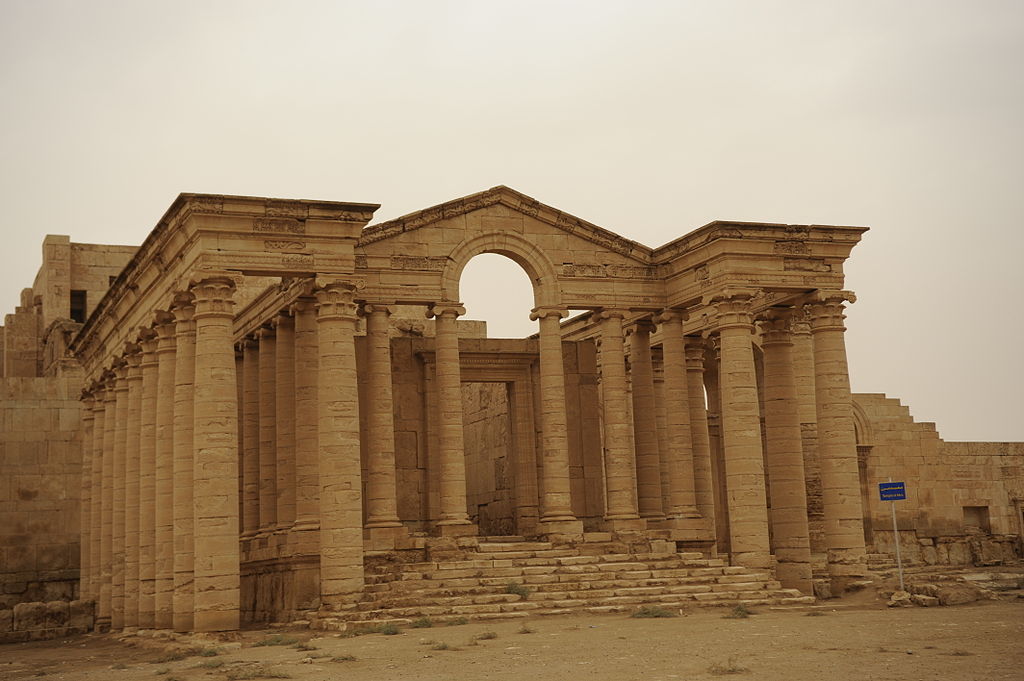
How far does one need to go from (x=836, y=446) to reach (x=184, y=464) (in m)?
14.9

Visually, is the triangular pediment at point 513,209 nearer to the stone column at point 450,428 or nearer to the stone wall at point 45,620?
the stone column at point 450,428

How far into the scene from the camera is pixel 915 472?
43781 mm

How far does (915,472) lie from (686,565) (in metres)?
19.0

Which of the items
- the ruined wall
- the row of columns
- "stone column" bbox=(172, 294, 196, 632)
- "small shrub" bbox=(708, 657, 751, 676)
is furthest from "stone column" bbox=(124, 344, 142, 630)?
the ruined wall

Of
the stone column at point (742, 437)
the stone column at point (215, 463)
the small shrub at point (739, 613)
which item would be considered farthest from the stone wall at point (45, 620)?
the small shrub at point (739, 613)

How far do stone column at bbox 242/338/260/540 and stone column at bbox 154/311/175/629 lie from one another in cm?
359

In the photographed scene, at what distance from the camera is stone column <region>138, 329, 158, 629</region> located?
29.1 metres

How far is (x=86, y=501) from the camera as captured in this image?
37.3m

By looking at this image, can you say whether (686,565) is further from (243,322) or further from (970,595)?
(243,322)

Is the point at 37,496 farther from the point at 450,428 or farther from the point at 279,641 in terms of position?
the point at 279,641

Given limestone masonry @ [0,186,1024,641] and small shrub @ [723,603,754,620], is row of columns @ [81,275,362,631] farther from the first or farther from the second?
small shrub @ [723,603,754,620]

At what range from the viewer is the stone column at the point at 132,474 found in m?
30.8

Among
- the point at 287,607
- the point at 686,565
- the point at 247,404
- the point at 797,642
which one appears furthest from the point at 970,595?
the point at 247,404

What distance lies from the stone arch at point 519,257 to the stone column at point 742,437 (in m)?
3.94
